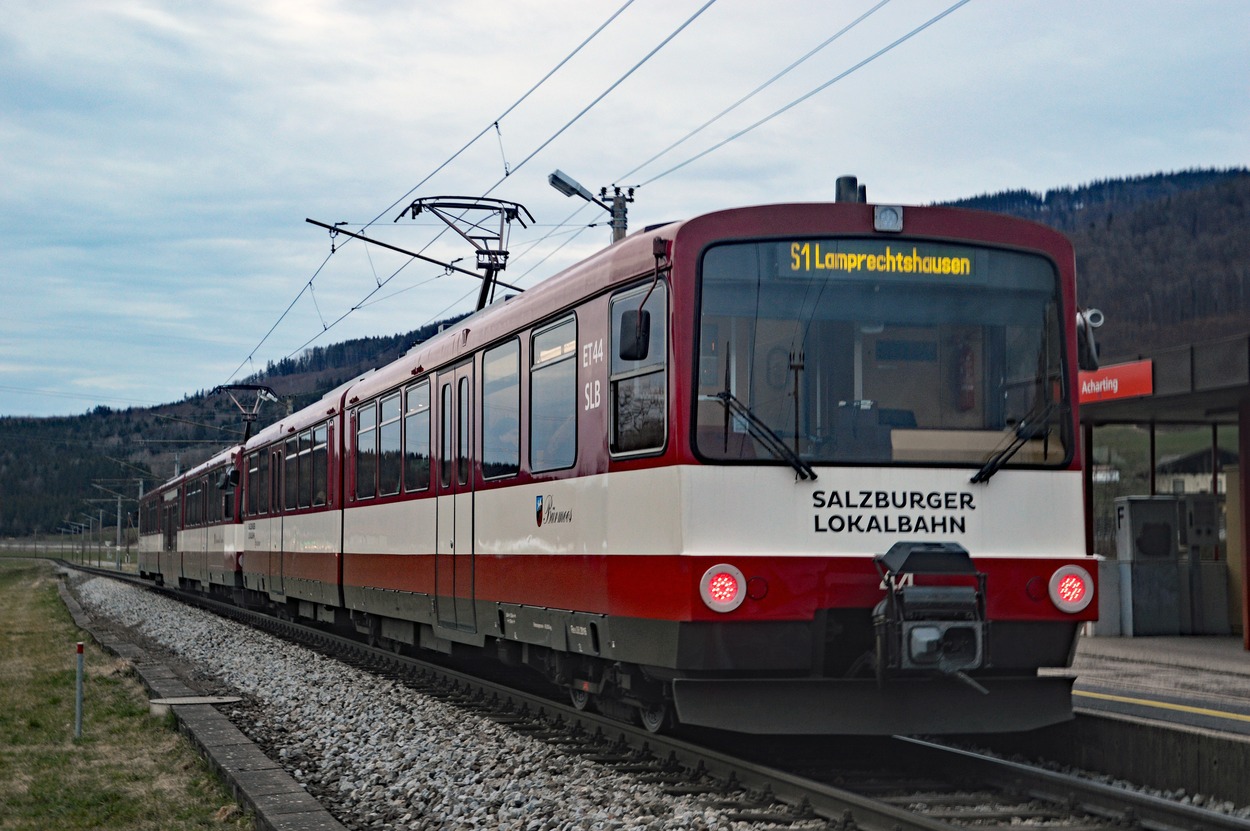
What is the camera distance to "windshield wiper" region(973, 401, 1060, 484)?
8539mm

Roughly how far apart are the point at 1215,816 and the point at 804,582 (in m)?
2.36

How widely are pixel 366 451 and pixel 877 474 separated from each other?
949cm

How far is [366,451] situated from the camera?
16.8 m

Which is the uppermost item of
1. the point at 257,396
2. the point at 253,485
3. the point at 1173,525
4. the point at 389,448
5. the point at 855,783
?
the point at 257,396

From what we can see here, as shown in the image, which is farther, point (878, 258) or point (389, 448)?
point (389, 448)

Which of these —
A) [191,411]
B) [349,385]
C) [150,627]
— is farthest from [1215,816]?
[191,411]

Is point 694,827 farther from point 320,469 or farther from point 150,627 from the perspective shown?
point 150,627

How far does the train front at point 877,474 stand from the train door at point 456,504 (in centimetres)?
430

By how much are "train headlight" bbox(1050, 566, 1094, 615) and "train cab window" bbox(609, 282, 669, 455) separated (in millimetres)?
2445

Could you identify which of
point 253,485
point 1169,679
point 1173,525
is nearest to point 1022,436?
point 1169,679

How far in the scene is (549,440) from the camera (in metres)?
10.3

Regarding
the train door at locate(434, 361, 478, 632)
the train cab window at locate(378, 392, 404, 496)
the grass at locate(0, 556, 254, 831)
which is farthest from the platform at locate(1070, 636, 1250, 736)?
the train cab window at locate(378, 392, 404, 496)

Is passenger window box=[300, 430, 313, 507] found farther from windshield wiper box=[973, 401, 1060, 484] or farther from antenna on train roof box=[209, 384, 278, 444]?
antenna on train roof box=[209, 384, 278, 444]

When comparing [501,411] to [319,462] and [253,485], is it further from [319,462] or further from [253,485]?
[253,485]
